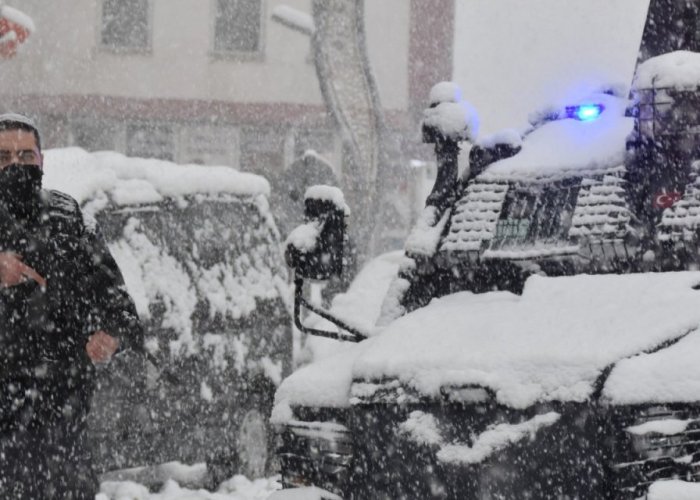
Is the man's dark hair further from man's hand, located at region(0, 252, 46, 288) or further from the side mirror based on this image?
the side mirror

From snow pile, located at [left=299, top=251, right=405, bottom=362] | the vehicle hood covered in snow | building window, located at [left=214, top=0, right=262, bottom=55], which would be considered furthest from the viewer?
building window, located at [left=214, top=0, right=262, bottom=55]

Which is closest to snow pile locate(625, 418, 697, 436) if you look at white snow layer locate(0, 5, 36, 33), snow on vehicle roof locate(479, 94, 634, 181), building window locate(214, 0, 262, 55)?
snow on vehicle roof locate(479, 94, 634, 181)

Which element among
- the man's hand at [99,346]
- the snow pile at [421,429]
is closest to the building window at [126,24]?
the man's hand at [99,346]

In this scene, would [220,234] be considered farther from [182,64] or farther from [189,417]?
[182,64]

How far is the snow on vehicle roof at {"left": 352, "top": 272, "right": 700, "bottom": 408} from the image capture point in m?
3.58

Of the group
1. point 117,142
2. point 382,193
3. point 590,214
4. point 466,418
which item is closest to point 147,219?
point 590,214

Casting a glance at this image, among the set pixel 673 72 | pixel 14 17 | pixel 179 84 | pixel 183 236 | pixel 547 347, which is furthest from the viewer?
pixel 179 84

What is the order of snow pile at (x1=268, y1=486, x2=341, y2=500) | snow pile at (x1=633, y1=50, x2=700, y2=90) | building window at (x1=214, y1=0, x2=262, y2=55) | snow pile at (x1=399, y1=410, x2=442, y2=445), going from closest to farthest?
1. snow pile at (x1=399, y1=410, x2=442, y2=445)
2. snow pile at (x1=268, y1=486, x2=341, y2=500)
3. snow pile at (x1=633, y1=50, x2=700, y2=90)
4. building window at (x1=214, y1=0, x2=262, y2=55)

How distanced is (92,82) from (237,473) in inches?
776

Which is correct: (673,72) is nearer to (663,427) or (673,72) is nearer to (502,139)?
(502,139)

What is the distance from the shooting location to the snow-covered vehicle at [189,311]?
755 cm

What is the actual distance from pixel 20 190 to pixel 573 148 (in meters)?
2.21

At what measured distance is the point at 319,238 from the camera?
4938 millimetres

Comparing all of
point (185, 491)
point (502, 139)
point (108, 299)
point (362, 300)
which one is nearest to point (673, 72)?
point (502, 139)
